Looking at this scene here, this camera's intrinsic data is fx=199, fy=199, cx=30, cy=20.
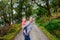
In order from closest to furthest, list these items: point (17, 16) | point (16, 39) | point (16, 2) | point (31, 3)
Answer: point (16, 39), point (16, 2), point (31, 3), point (17, 16)

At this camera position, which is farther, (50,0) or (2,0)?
(50,0)

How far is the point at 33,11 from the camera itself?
23734 mm

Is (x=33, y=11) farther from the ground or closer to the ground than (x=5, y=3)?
closer to the ground

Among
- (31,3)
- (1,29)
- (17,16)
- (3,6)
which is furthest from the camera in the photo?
(17,16)

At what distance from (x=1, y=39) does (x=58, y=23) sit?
3.73 metres

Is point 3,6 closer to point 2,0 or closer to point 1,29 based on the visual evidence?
point 2,0

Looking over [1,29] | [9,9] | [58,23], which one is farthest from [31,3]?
[58,23]

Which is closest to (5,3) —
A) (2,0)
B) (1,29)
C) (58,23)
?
(2,0)

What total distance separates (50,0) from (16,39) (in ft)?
30.5

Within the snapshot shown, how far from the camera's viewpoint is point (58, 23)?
12.7 metres

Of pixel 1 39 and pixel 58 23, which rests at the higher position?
pixel 58 23

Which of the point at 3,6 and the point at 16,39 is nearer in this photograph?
the point at 16,39

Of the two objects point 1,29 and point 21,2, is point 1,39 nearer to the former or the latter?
point 1,29

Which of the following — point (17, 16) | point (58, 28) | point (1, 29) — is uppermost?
point (58, 28)
